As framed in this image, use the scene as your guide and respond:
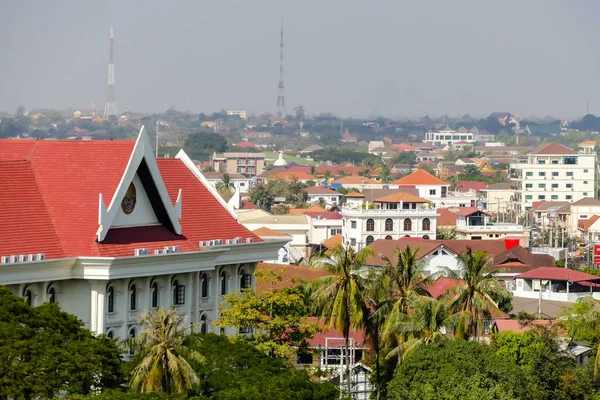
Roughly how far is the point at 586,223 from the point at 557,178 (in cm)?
2949

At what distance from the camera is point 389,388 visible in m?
51.9

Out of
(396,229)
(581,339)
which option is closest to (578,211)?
(396,229)

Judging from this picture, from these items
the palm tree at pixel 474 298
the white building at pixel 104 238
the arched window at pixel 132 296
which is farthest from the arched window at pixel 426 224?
the arched window at pixel 132 296

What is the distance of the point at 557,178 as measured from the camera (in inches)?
7746

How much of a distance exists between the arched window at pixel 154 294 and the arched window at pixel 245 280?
6.22m

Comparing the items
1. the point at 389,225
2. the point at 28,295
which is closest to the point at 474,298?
the point at 28,295

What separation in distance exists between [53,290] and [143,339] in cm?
1148

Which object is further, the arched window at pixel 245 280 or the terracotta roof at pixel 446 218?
the terracotta roof at pixel 446 218

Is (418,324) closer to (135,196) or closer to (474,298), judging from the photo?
(474,298)

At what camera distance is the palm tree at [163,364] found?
42.5 meters

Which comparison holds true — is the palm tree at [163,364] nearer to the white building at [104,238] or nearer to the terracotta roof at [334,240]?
the white building at [104,238]

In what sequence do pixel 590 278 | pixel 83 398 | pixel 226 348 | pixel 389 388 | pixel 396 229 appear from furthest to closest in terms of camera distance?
pixel 396 229 < pixel 590 278 < pixel 389 388 < pixel 226 348 < pixel 83 398

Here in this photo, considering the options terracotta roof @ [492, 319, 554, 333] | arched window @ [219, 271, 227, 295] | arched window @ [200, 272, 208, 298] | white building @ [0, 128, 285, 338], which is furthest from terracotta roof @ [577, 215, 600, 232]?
arched window @ [200, 272, 208, 298]

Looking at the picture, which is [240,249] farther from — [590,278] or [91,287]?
[590,278]
